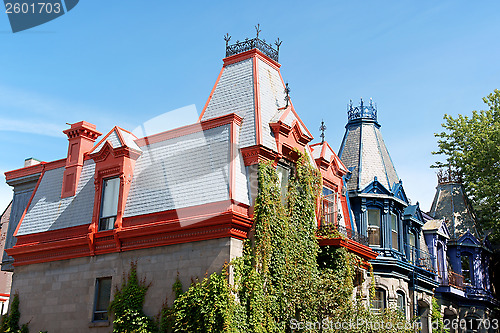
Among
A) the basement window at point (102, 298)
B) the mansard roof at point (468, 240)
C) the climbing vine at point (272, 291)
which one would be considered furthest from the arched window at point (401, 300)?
the basement window at point (102, 298)

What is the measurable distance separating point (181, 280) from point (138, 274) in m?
2.26

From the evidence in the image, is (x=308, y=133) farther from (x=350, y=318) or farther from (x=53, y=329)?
(x=53, y=329)

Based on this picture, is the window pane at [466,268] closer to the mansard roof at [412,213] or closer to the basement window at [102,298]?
the mansard roof at [412,213]

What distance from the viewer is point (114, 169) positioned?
76.3 feet

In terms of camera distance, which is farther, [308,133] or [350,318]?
[308,133]

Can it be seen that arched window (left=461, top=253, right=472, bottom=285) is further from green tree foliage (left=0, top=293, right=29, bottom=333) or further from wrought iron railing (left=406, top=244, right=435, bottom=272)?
green tree foliage (left=0, top=293, right=29, bottom=333)

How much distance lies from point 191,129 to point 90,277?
23.4 feet

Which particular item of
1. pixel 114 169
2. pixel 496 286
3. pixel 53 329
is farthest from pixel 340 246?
pixel 496 286

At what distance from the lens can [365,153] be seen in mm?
32656

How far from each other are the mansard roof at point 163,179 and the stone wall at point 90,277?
1.62m

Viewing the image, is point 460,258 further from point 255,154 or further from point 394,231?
point 255,154

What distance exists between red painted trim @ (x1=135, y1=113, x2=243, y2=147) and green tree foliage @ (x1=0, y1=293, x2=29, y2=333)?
8.73 metres

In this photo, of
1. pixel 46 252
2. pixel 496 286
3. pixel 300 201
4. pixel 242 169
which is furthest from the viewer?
pixel 496 286

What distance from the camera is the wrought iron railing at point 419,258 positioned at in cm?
3158
